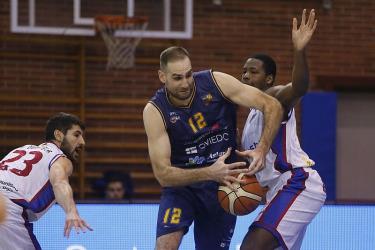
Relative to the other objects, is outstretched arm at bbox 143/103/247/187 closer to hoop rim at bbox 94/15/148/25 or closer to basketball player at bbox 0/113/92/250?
basketball player at bbox 0/113/92/250

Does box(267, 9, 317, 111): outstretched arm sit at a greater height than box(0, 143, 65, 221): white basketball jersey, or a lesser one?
greater

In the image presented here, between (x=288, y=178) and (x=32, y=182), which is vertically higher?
(x=288, y=178)

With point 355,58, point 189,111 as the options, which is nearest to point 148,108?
point 189,111

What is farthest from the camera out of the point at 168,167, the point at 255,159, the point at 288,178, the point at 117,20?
the point at 117,20

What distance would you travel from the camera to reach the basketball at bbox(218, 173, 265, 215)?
5391mm

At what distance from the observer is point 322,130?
11.5 metres

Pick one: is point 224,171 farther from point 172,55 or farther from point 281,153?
point 172,55

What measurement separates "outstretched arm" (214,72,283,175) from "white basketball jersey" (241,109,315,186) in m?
0.29

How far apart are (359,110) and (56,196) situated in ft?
24.6

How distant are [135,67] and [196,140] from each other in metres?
6.16

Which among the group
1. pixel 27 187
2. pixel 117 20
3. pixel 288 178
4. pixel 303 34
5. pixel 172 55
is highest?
pixel 117 20

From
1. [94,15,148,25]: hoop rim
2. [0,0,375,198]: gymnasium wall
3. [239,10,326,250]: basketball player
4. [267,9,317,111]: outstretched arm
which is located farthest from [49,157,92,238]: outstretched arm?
[0,0,375,198]: gymnasium wall

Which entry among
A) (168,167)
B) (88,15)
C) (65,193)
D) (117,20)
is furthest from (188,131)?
(88,15)

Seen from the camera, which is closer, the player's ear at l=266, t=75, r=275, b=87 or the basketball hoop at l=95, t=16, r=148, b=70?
the player's ear at l=266, t=75, r=275, b=87
